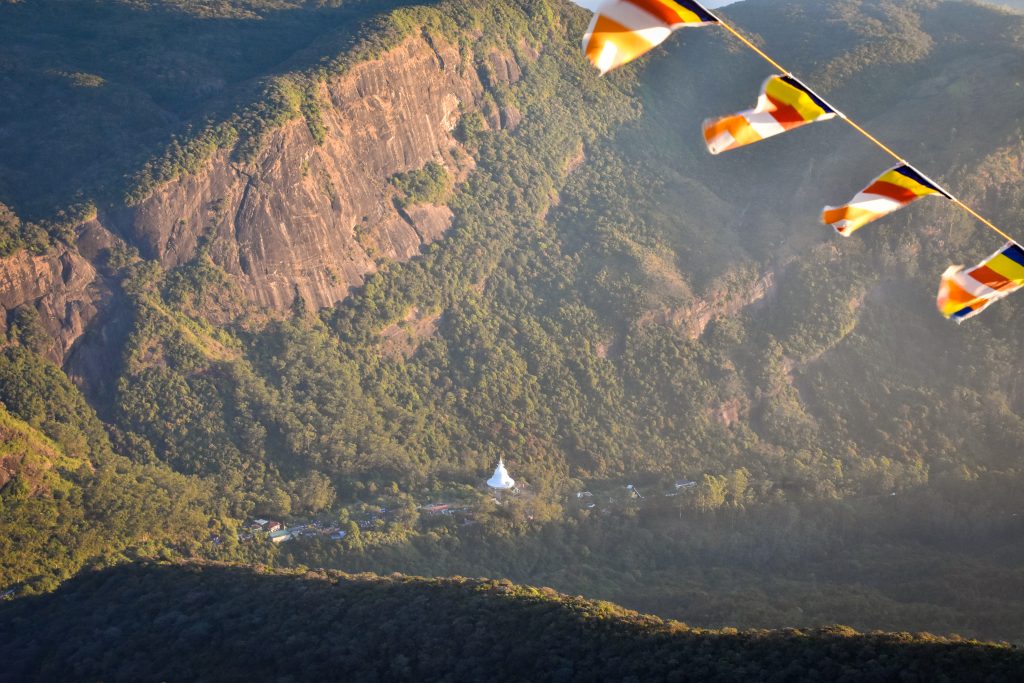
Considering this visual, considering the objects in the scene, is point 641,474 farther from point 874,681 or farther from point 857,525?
point 874,681

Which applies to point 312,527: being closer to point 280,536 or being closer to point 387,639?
point 280,536

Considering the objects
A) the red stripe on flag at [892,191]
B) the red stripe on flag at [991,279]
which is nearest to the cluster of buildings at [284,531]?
the red stripe on flag at [892,191]

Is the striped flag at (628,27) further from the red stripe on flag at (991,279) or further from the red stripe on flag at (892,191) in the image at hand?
the red stripe on flag at (991,279)

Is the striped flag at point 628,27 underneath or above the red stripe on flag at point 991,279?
above

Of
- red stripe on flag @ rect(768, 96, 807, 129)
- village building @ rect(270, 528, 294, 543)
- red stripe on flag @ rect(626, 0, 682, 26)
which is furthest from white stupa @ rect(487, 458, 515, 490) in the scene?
red stripe on flag @ rect(626, 0, 682, 26)

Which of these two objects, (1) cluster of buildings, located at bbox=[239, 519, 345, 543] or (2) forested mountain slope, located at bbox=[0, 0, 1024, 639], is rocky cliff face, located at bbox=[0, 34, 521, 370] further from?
(1) cluster of buildings, located at bbox=[239, 519, 345, 543]

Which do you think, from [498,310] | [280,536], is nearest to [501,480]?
[280,536]

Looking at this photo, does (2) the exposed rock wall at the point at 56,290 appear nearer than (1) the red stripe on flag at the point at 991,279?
No
